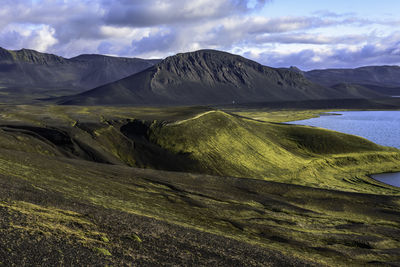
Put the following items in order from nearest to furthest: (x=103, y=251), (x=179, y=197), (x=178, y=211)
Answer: (x=103, y=251) → (x=178, y=211) → (x=179, y=197)

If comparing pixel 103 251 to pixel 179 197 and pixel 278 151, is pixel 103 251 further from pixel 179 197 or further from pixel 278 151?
pixel 278 151

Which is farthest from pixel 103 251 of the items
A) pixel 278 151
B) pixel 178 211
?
pixel 278 151

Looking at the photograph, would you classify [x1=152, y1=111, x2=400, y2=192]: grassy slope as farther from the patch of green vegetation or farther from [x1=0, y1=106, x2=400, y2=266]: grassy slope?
the patch of green vegetation

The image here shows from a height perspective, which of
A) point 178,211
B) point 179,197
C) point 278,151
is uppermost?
point 278,151

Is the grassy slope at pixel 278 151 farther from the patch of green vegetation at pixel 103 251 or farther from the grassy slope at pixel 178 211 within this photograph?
the patch of green vegetation at pixel 103 251

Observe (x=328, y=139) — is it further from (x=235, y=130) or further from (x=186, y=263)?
(x=186, y=263)

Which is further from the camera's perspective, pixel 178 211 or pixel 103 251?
pixel 178 211

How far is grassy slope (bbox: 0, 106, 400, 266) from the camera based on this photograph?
17.3m

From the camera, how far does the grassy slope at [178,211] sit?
17.3 m

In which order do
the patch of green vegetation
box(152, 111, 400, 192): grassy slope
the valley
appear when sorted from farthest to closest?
box(152, 111, 400, 192): grassy slope
the valley
the patch of green vegetation

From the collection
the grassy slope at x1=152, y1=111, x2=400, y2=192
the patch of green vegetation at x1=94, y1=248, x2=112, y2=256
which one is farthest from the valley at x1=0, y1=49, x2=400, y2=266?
the grassy slope at x1=152, y1=111, x2=400, y2=192

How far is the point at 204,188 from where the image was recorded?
35750mm

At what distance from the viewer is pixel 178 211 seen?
27609 millimetres

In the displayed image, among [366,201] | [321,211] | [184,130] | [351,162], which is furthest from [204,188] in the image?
[351,162]
